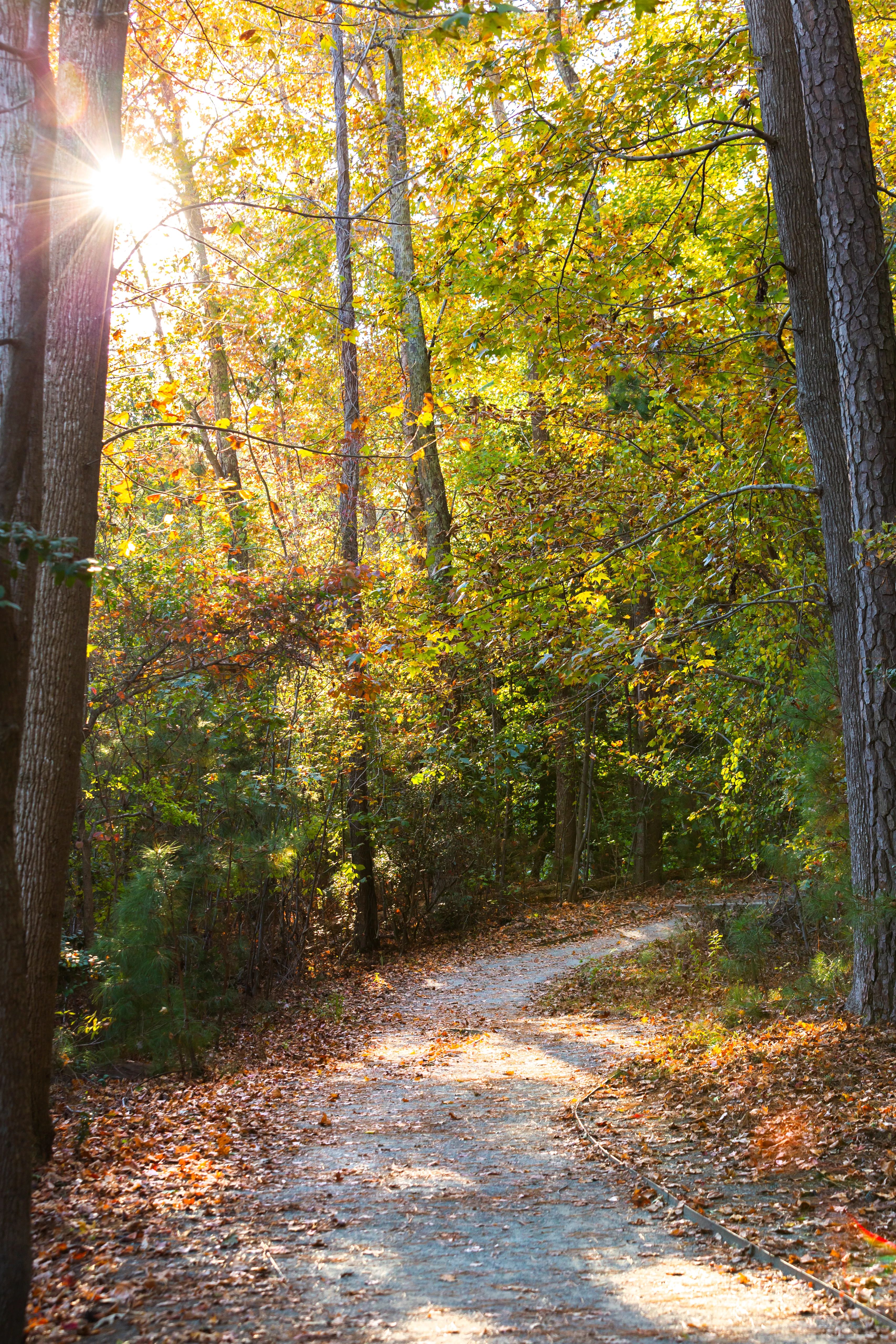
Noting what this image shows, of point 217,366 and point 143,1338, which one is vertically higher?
point 217,366

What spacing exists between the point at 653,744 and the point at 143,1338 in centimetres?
1302

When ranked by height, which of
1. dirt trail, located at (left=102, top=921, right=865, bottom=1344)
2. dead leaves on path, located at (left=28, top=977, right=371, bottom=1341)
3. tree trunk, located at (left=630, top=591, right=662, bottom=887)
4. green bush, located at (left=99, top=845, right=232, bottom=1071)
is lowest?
dirt trail, located at (left=102, top=921, right=865, bottom=1344)

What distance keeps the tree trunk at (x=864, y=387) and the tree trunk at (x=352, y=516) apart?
24.0 ft

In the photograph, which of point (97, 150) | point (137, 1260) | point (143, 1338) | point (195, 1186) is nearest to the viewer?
point (143, 1338)

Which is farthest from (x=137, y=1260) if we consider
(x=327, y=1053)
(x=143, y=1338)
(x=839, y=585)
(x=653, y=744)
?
(x=653, y=744)

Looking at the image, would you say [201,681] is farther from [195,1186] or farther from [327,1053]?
[195,1186]

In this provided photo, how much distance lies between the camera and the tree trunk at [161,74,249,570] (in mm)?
12266

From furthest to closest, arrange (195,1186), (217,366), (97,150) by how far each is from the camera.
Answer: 1. (217,366)
2. (97,150)
3. (195,1186)

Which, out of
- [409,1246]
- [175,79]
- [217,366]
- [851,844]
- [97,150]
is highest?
[217,366]

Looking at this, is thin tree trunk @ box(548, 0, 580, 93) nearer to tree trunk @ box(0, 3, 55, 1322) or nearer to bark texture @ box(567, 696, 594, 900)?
tree trunk @ box(0, 3, 55, 1322)

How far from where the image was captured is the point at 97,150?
6070 mm

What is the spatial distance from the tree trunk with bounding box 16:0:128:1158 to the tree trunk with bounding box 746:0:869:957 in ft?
16.3

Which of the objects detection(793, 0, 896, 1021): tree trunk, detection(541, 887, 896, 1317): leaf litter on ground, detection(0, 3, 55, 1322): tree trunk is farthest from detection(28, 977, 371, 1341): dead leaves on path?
detection(793, 0, 896, 1021): tree trunk

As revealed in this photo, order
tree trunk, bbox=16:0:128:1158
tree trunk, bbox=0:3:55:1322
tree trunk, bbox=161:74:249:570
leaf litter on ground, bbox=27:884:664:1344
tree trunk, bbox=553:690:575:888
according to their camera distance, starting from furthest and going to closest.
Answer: tree trunk, bbox=553:690:575:888
tree trunk, bbox=161:74:249:570
tree trunk, bbox=16:0:128:1158
leaf litter on ground, bbox=27:884:664:1344
tree trunk, bbox=0:3:55:1322
